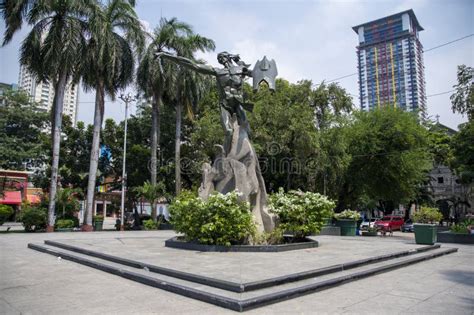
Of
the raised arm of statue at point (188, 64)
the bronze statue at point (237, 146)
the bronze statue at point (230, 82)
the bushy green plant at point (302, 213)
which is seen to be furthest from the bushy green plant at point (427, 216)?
the raised arm of statue at point (188, 64)

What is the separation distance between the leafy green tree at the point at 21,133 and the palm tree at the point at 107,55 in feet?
48.5

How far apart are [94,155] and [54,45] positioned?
6.86 m

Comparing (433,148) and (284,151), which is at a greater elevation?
(433,148)

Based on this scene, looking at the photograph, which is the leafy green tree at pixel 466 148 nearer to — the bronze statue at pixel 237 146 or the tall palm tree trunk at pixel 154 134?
the bronze statue at pixel 237 146

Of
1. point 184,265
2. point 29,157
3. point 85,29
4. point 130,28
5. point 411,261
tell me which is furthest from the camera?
point 29,157

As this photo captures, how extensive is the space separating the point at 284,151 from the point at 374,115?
7328 millimetres

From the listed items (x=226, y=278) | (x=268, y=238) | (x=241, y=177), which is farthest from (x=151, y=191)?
(x=226, y=278)

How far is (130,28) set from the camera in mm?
24328

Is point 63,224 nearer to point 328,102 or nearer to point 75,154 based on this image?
point 75,154

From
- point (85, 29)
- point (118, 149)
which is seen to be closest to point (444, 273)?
point (85, 29)

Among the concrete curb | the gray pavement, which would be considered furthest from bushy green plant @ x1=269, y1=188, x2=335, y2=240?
the concrete curb

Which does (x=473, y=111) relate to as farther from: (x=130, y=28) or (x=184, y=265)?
(x=130, y=28)

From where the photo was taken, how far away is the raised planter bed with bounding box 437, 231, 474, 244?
50.2 ft

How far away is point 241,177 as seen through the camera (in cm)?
1141
